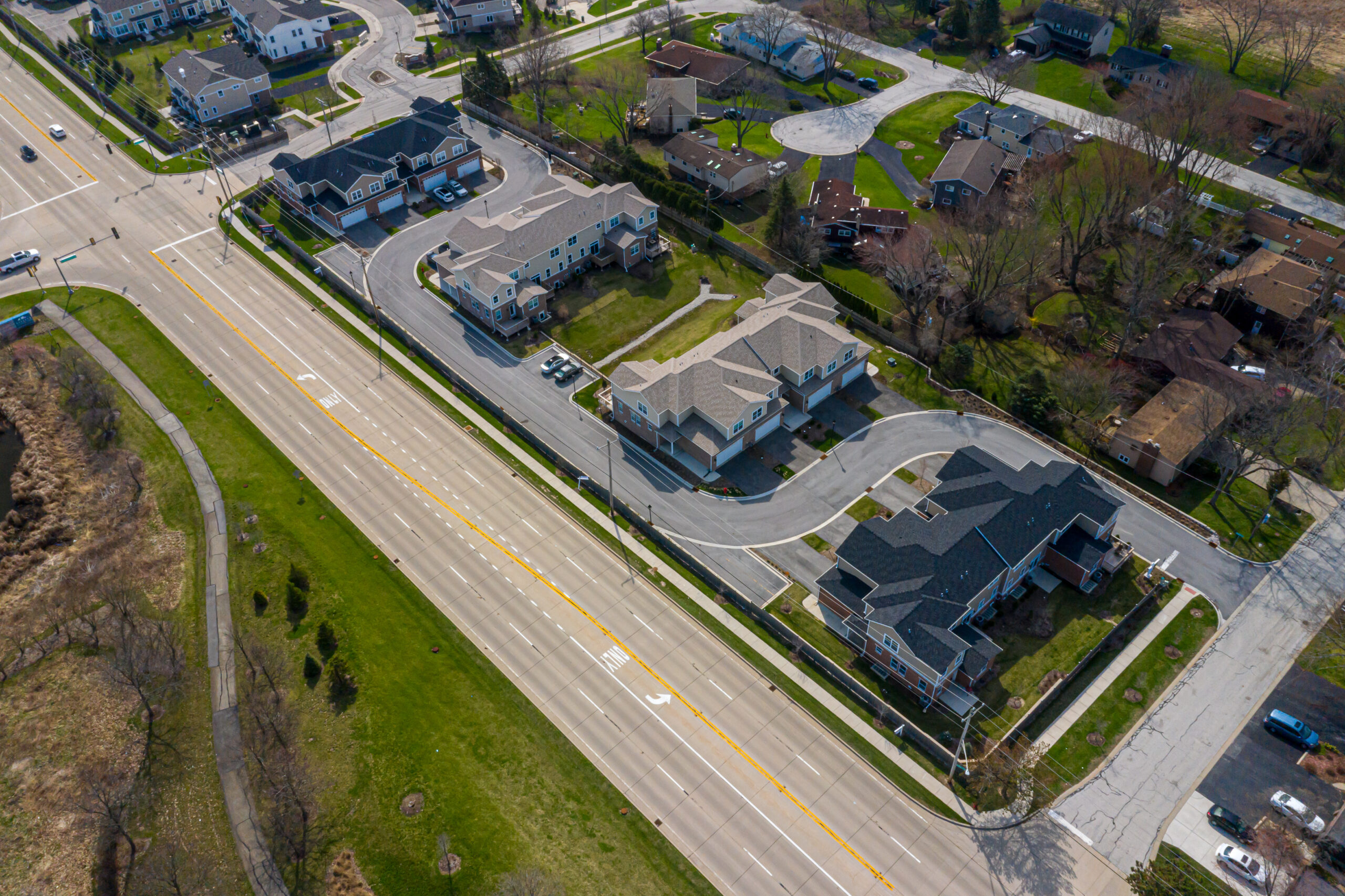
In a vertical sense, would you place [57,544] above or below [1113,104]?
below

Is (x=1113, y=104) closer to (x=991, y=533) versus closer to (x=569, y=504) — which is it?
(x=991, y=533)

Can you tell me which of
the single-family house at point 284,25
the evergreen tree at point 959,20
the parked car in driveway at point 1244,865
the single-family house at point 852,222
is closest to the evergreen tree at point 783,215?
the single-family house at point 852,222

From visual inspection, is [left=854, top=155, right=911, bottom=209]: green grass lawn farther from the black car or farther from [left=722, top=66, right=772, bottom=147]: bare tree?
the black car

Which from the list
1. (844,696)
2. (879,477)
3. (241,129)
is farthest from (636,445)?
(241,129)

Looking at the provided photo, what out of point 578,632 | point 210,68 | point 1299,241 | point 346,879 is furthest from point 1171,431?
point 210,68

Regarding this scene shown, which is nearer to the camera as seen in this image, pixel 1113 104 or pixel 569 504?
pixel 569 504
